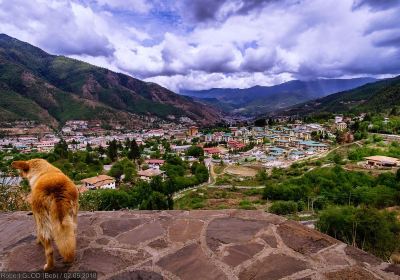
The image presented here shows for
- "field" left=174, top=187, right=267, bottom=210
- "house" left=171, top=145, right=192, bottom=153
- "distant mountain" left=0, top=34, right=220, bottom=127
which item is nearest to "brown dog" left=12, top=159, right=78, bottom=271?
"field" left=174, top=187, right=267, bottom=210

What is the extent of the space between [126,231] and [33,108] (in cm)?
10132

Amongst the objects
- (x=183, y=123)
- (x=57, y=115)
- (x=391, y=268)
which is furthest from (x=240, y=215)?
(x=183, y=123)

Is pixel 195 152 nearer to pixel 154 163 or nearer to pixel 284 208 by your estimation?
→ pixel 154 163

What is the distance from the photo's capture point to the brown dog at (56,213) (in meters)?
1.75

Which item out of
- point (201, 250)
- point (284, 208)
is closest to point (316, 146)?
point (284, 208)

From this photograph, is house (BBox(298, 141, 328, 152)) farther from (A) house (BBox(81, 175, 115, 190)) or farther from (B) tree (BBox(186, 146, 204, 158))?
(A) house (BBox(81, 175, 115, 190))

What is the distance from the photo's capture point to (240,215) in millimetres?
2742

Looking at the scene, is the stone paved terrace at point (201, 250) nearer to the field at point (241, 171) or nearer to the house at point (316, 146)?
the field at point (241, 171)

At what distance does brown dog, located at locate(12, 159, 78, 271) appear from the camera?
175 cm

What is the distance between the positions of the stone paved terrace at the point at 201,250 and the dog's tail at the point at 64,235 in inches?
3.9

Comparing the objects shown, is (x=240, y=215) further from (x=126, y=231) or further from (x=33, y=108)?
(x=33, y=108)

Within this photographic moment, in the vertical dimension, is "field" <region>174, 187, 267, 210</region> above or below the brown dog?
below

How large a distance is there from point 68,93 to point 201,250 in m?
124

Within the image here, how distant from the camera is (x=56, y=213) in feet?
5.76
